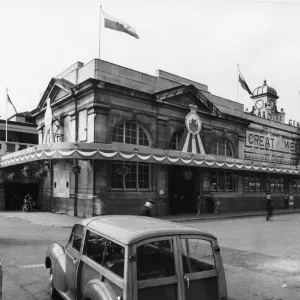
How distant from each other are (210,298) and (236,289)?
2.98 metres

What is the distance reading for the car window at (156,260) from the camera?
4121mm

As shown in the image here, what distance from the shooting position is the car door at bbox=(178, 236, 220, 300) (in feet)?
14.1

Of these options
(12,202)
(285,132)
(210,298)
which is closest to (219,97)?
(285,132)

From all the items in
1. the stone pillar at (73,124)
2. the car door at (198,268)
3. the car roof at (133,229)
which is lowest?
the car door at (198,268)

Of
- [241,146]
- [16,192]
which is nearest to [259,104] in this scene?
[241,146]

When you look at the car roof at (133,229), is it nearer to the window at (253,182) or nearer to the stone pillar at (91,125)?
the stone pillar at (91,125)

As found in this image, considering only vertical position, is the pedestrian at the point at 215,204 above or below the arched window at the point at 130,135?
below

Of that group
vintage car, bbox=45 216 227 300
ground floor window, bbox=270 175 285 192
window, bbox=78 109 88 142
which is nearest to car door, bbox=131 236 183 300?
vintage car, bbox=45 216 227 300

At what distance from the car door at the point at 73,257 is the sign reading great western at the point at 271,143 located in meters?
27.0

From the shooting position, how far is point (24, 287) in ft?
22.3

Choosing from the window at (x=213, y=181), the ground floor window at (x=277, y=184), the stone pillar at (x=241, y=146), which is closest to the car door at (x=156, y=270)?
the window at (x=213, y=181)

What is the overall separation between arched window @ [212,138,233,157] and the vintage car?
75.2 ft

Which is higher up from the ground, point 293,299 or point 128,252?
point 128,252

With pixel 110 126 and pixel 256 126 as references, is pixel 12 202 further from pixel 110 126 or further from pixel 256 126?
pixel 256 126
